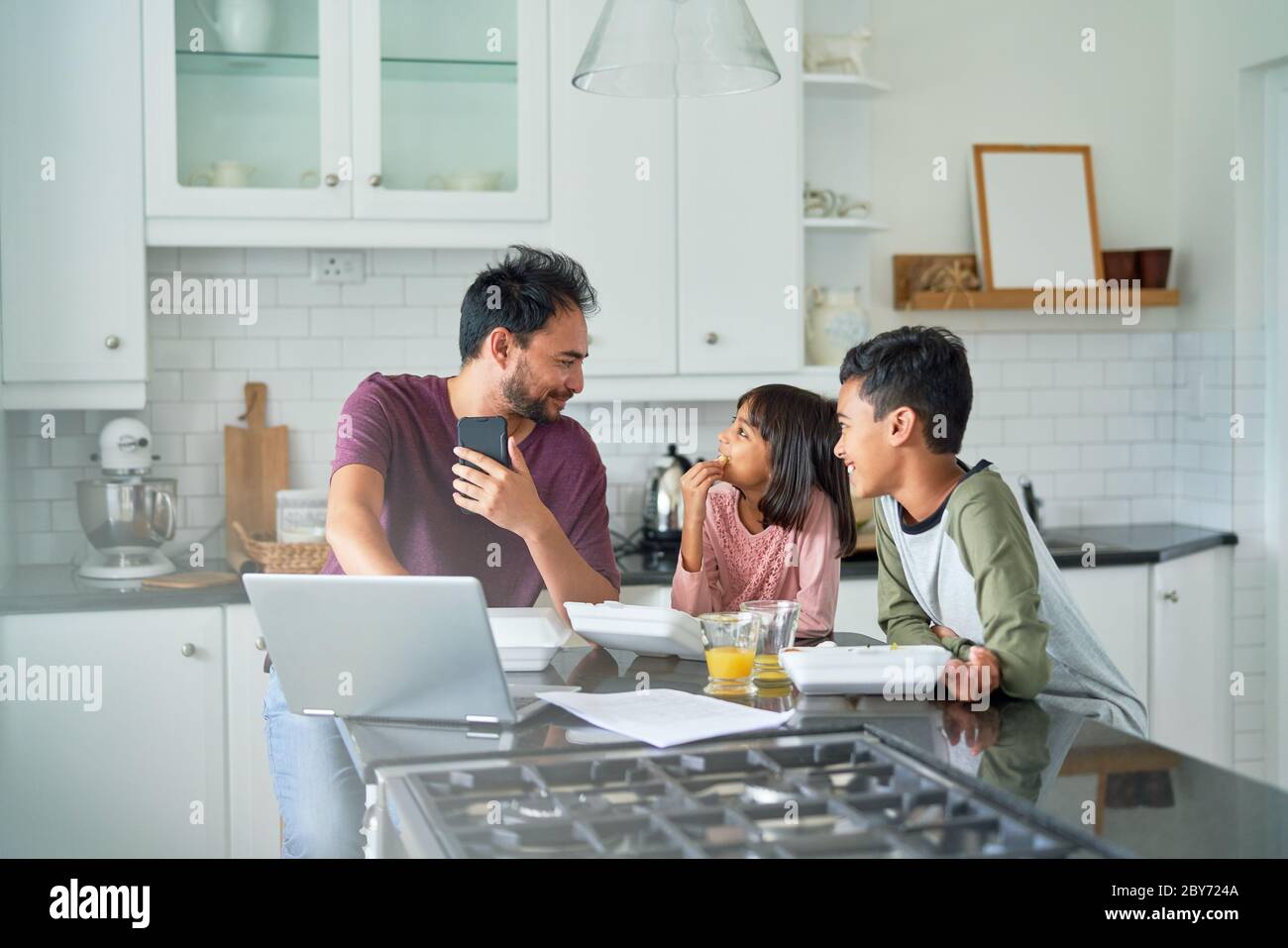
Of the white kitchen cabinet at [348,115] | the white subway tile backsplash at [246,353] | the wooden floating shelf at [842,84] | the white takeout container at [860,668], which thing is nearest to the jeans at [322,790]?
the white takeout container at [860,668]

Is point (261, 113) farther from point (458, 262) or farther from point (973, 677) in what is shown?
point (973, 677)

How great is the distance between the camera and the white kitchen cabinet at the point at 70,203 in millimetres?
3256

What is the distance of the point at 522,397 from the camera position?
2.48 metres

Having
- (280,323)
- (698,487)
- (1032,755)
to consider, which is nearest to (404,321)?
(280,323)

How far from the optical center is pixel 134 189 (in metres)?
3.32

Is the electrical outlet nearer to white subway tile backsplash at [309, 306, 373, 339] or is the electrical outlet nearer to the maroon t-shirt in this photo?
white subway tile backsplash at [309, 306, 373, 339]

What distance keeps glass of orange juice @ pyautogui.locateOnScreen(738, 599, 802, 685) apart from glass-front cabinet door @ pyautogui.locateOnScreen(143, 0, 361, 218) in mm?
1911

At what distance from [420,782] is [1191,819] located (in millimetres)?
754

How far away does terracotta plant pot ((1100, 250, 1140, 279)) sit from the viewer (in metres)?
4.09
